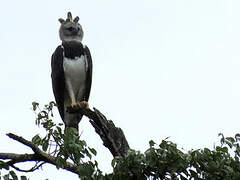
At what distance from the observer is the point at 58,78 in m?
8.66

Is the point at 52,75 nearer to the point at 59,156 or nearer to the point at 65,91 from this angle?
the point at 65,91

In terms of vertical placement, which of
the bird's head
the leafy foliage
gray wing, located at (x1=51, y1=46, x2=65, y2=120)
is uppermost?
the bird's head

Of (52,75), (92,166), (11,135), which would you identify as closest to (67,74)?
(52,75)

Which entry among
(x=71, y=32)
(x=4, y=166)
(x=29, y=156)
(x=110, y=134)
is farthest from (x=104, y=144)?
(x=71, y=32)

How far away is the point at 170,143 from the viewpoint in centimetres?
459

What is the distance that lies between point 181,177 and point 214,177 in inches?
11.2

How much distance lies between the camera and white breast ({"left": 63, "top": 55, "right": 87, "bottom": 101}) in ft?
28.5

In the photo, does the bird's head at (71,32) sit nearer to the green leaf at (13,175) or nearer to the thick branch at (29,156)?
the thick branch at (29,156)

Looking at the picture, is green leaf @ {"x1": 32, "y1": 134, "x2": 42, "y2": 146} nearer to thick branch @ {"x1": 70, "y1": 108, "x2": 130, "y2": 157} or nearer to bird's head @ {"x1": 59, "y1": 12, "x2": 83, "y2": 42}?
thick branch @ {"x1": 70, "y1": 108, "x2": 130, "y2": 157}

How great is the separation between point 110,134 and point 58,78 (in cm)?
306

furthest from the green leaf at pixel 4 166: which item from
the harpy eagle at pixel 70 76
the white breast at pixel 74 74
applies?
the white breast at pixel 74 74

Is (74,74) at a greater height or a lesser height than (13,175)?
greater

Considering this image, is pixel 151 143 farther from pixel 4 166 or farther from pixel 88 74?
pixel 88 74

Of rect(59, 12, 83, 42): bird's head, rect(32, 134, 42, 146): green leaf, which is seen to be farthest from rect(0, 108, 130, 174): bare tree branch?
rect(59, 12, 83, 42): bird's head
